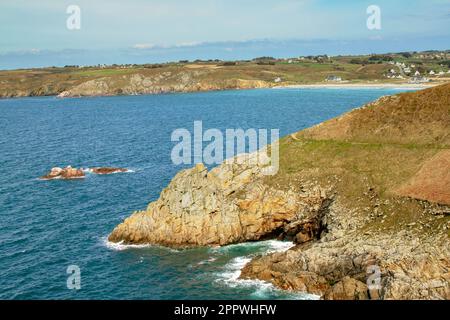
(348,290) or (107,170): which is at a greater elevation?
(107,170)

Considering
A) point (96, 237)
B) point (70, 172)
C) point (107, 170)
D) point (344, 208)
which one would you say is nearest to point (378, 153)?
point (344, 208)

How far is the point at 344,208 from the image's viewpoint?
54.0m

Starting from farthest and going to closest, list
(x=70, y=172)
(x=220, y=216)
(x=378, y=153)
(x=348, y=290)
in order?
(x=70, y=172) < (x=378, y=153) < (x=220, y=216) < (x=348, y=290)

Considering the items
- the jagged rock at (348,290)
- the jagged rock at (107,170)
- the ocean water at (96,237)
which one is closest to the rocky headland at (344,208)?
the jagged rock at (348,290)

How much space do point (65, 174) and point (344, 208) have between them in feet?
182

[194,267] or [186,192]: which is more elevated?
[186,192]

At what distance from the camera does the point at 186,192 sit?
59.5 m

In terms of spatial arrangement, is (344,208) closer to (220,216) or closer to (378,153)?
(378,153)

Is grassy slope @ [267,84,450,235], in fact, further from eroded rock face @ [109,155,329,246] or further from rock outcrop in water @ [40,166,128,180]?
rock outcrop in water @ [40,166,128,180]

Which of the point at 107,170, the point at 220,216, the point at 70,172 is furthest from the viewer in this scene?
the point at 107,170

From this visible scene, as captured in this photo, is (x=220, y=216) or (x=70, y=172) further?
(x=70, y=172)
